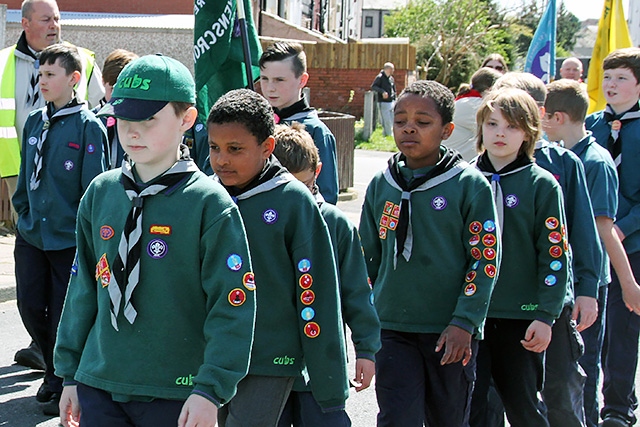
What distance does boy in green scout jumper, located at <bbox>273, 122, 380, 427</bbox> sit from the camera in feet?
11.8

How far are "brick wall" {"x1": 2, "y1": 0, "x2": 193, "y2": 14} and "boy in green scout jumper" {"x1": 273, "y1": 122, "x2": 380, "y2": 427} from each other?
2346cm

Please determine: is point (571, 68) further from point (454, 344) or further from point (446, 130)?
point (454, 344)

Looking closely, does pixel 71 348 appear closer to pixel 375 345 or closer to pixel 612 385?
pixel 375 345

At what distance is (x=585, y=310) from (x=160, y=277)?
242 cm

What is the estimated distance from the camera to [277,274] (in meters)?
3.48

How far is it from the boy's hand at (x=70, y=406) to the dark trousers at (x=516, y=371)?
2122 millimetres

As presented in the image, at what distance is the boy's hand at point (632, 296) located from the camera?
5133 mm

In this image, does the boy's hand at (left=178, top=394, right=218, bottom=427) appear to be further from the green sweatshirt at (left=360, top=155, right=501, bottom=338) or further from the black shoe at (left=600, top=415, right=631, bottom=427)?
the black shoe at (left=600, top=415, right=631, bottom=427)

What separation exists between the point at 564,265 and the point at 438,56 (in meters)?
38.5

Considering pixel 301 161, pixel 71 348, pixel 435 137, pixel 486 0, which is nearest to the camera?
pixel 71 348

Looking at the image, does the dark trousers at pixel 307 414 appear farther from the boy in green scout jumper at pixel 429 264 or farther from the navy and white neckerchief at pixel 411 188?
the navy and white neckerchief at pixel 411 188

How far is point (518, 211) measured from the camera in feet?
14.5

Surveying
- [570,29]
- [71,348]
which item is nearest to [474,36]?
[71,348]

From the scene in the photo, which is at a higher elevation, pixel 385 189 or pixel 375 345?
pixel 385 189
